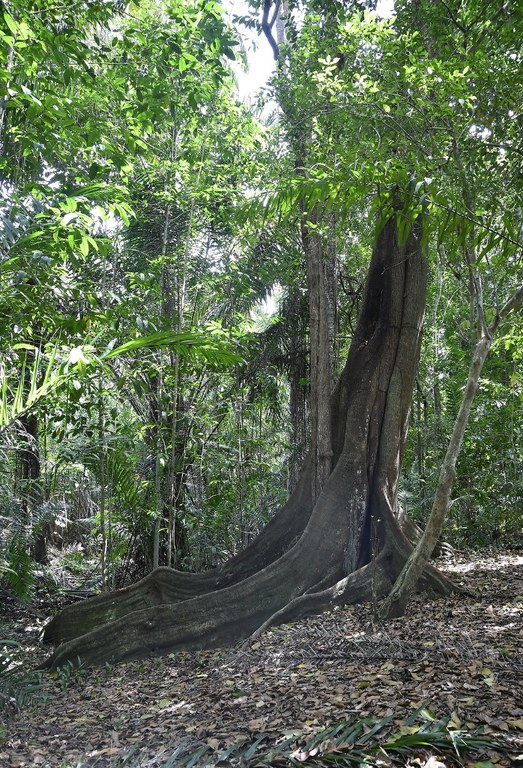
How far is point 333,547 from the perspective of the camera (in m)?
6.33

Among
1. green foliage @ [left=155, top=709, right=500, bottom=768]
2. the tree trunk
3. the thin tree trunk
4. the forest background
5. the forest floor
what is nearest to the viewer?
green foliage @ [left=155, top=709, right=500, bottom=768]

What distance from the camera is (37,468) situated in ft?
32.2

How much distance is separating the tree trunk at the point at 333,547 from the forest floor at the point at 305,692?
0.30 metres

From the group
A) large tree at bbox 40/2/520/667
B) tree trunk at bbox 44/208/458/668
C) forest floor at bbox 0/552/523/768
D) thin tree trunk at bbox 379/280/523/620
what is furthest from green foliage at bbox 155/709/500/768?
tree trunk at bbox 44/208/458/668

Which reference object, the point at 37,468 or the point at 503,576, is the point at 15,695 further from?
the point at 37,468

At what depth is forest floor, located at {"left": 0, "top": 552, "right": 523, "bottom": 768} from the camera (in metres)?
3.12

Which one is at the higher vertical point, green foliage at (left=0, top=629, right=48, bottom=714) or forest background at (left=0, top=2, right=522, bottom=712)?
forest background at (left=0, top=2, right=522, bottom=712)

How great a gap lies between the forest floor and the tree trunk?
296mm

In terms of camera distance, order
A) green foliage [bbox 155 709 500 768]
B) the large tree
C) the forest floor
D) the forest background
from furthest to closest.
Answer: the large tree → the forest background → the forest floor → green foliage [bbox 155 709 500 768]

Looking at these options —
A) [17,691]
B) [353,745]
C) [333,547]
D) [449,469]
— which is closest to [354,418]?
[333,547]

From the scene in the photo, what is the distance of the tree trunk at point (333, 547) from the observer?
597 centimetres

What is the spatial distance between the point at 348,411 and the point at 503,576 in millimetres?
2314

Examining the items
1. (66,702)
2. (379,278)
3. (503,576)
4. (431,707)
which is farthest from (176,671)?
(379,278)

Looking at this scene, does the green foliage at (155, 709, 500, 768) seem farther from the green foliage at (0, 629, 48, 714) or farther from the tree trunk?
the tree trunk
